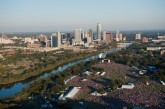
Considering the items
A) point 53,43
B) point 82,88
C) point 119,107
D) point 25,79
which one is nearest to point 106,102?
point 119,107

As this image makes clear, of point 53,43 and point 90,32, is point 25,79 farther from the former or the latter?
point 90,32

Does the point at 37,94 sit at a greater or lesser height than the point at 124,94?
lesser

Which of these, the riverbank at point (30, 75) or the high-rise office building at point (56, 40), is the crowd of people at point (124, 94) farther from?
the high-rise office building at point (56, 40)

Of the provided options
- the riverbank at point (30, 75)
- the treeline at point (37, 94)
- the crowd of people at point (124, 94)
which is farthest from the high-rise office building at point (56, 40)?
the crowd of people at point (124, 94)

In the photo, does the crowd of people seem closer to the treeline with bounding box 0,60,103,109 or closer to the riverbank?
the treeline with bounding box 0,60,103,109

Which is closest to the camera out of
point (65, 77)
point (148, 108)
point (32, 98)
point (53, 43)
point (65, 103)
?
point (148, 108)

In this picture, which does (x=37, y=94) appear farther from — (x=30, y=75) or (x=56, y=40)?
(x=56, y=40)

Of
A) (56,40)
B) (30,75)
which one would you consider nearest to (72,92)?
(30,75)

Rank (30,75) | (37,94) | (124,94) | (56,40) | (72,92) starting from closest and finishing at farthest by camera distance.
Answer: (124,94), (72,92), (37,94), (30,75), (56,40)

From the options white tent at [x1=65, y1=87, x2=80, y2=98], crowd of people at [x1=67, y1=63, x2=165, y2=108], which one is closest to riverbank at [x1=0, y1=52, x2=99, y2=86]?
crowd of people at [x1=67, y1=63, x2=165, y2=108]

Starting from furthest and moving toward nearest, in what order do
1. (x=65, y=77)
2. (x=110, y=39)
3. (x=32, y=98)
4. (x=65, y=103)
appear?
(x=110, y=39), (x=65, y=77), (x=32, y=98), (x=65, y=103)

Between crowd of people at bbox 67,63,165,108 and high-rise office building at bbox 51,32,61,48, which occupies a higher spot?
high-rise office building at bbox 51,32,61,48
